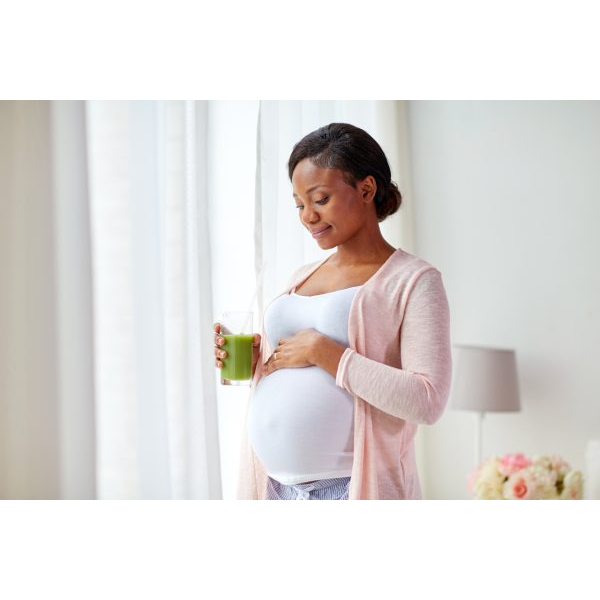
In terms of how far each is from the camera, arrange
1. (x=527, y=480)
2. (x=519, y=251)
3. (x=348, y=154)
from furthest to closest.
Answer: (x=519, y=251), (x=527, y=480), (x=348, y=154)

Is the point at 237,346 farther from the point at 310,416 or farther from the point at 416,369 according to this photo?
the point at 416,369

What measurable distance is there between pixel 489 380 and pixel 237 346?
1518 millimetres

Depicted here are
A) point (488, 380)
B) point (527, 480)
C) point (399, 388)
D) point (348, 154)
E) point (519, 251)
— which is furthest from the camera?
point (519, 251)

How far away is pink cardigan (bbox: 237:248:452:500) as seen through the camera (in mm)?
1192

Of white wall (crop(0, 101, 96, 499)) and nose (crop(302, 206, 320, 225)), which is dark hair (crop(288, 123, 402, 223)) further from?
white wall (crop(0, 101, 96, 499))

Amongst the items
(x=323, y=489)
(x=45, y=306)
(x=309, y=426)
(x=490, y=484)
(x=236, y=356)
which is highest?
(x=45, y=306)

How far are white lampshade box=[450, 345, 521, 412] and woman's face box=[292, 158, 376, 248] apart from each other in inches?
57.6

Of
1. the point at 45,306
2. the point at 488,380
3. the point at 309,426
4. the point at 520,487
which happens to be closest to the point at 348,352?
the point at 309,426

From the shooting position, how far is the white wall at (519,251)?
107 inches

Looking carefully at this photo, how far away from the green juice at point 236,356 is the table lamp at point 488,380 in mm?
1481

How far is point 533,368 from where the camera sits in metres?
2.79

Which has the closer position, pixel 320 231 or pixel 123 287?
pixel 320 231

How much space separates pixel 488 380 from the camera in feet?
8.64

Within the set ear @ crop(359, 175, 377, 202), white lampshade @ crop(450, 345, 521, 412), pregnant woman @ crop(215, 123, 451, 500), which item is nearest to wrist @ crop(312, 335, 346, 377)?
pregnant woman @ crop(215, 123, 451, 500)
